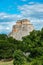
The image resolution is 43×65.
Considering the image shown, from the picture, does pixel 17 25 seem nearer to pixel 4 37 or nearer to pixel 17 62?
pixel 4 37

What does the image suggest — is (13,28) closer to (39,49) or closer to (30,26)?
(30,26)

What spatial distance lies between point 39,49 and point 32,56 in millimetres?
1649

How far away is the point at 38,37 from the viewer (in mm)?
32688

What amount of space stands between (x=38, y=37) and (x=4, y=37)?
84.7 ft

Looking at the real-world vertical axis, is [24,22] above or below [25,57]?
above

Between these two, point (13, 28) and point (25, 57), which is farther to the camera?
point (13, 28)

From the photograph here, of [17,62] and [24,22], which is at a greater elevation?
[24,22]

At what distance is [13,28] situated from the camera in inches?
3063

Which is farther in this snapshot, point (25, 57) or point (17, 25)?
point (17, 25)

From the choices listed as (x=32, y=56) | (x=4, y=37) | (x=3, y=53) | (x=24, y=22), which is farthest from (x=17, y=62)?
(x=24, y=22)

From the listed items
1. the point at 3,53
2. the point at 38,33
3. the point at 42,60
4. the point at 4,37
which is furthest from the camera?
the point at 4,37

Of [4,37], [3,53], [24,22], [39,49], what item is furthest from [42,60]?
[24,22]

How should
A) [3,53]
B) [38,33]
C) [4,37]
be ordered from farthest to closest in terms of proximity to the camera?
[4,37] → [3,53] → [38,33]

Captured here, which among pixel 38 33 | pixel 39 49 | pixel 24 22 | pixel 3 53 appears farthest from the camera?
pixel 24 22
